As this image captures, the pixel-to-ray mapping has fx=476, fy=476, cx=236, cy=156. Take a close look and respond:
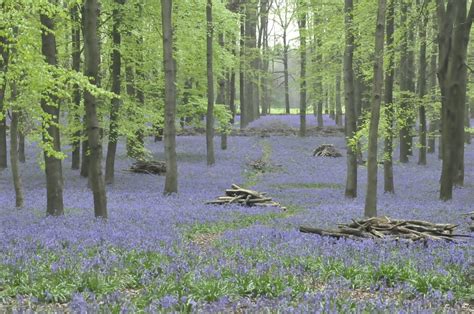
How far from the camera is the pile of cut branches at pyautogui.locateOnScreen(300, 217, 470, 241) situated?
9852 millimetres

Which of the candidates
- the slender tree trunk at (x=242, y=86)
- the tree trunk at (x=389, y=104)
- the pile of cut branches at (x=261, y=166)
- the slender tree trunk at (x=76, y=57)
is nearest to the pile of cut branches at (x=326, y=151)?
the pile of cut branches at (x=261, y=166)

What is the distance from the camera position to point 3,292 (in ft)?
18.8

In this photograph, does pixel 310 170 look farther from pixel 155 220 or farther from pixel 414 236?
pixel 414 236

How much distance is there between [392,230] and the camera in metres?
10.3

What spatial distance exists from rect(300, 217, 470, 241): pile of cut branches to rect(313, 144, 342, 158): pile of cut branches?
26513 mm

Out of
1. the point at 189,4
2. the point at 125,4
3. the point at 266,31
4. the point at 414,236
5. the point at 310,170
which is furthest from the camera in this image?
the point at 266,31

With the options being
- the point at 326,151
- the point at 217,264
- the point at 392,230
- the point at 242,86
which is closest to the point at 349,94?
the point at 392,230

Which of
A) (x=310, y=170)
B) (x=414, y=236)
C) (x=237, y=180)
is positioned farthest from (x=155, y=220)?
(x=310, y=170)

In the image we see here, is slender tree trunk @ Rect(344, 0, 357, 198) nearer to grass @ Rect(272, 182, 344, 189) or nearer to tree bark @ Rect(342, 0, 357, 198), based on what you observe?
tree bark @ Rect(342, 0, 357, 198)

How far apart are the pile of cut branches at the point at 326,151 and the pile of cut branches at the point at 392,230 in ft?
87.0

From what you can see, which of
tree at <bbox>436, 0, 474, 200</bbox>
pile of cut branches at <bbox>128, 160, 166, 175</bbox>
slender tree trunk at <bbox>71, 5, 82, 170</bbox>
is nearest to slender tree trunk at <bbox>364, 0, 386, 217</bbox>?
tree at <bbox>436, 0, 474, 200</bbox>

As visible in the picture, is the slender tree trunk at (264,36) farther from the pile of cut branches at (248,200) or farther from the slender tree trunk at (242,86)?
the pile of cut branches at (248,200)

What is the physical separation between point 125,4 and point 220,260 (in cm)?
1720

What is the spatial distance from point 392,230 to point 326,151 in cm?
2723
